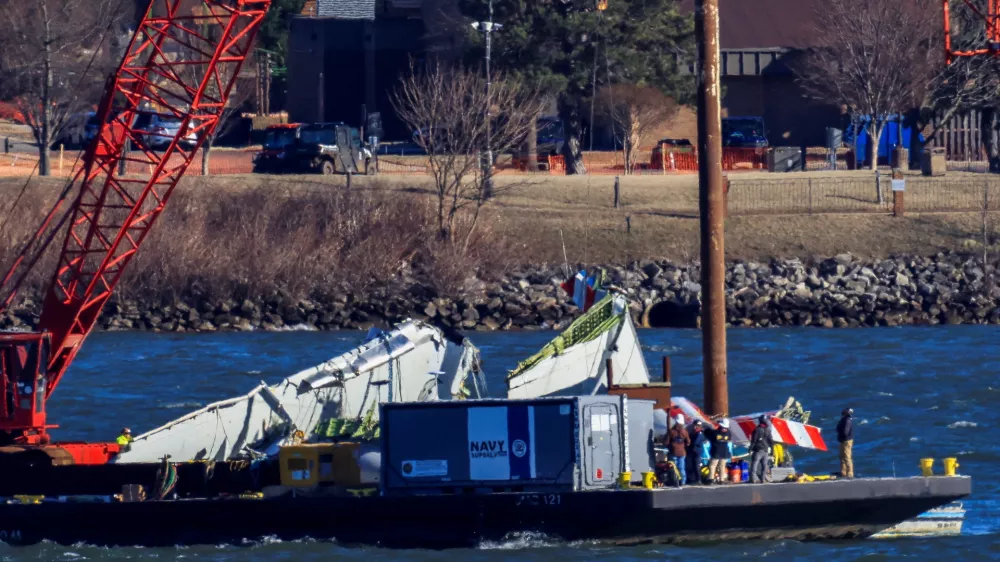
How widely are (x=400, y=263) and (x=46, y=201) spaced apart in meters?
12.4

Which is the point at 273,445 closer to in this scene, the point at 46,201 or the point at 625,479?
the point at 625,479

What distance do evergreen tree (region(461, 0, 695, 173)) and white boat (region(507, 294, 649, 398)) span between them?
33.6 m

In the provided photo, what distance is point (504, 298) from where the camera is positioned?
48.5 m

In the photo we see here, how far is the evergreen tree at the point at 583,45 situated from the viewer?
195 ft

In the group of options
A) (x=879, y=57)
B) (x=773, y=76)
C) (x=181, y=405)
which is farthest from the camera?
(x=773, y=76)

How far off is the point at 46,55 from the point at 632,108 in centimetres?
2253

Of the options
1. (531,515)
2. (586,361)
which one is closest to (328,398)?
(586,361)

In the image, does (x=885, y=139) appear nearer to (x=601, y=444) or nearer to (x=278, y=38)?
(x=278, y=38)

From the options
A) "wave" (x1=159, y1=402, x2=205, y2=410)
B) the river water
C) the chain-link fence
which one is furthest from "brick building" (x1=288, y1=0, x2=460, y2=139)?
"wave" (x1=159, y1=402, x2=205, y2=410)

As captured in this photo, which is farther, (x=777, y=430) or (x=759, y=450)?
(x=777, y=430)

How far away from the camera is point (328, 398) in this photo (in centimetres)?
2589

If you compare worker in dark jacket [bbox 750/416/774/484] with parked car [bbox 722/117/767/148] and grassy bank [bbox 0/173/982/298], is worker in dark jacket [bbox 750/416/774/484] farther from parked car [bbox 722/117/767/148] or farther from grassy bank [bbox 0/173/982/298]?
parked car [bbox 722/117/767/148]

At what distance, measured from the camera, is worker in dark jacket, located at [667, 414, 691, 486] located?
2158cm

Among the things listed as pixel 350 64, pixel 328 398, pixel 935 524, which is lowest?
pixel 935 524
